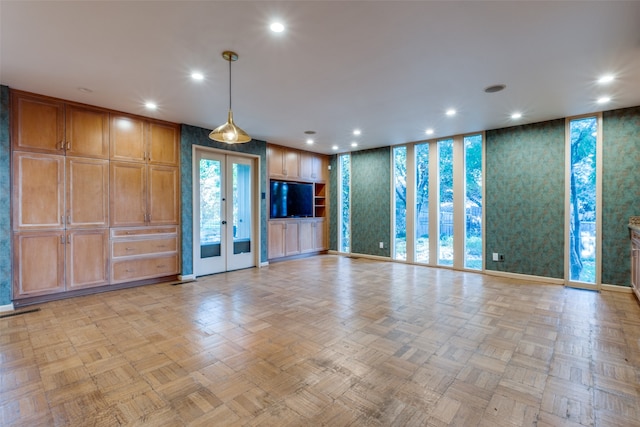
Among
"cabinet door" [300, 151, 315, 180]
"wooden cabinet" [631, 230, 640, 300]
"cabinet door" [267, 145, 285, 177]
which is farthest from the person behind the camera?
"cabinet door" [300, 151, 315, 180]

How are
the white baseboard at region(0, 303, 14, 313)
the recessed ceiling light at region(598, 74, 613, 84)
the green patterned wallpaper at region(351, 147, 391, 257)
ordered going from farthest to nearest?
the green patterned wallpaper at region(351, 147, 391, 257), the white baseboard at region(0, 303, 14, 313), the recessed ceiling light at region(598, 74, 613, 84)

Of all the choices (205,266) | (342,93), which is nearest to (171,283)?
(205,266)

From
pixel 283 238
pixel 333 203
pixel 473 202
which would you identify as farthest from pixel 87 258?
pixel 473 202

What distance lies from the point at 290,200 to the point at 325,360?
15.7ft

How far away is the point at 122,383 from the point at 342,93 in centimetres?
343

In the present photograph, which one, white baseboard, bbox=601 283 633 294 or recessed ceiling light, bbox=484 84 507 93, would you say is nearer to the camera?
recessed ceiling light, bbox=484 84 507 93

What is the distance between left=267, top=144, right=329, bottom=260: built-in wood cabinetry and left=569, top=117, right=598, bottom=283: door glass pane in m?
Result: 4.87

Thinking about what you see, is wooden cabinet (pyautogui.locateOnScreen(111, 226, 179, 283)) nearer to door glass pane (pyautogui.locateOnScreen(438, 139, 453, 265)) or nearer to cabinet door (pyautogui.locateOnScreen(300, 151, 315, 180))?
cabinet door (pyautogui.locateOnScreen(300, 151, 315, 180))

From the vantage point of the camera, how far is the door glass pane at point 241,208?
18.8 feet

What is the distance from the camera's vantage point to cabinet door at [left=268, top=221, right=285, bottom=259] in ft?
21.2

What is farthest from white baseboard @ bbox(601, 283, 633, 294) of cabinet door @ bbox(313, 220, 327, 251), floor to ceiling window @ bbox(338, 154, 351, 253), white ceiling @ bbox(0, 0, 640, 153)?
cabinet door @ bbox(313, 220, 327, 251)

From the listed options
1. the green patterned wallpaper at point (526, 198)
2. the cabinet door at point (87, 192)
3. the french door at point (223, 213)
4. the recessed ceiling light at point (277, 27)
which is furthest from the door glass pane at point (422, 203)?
the cabinet door at point (87, 192)

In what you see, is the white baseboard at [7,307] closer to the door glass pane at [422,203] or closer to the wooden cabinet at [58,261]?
the wooden cabinet at [58,261]

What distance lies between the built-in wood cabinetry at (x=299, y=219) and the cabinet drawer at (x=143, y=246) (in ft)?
6.86
